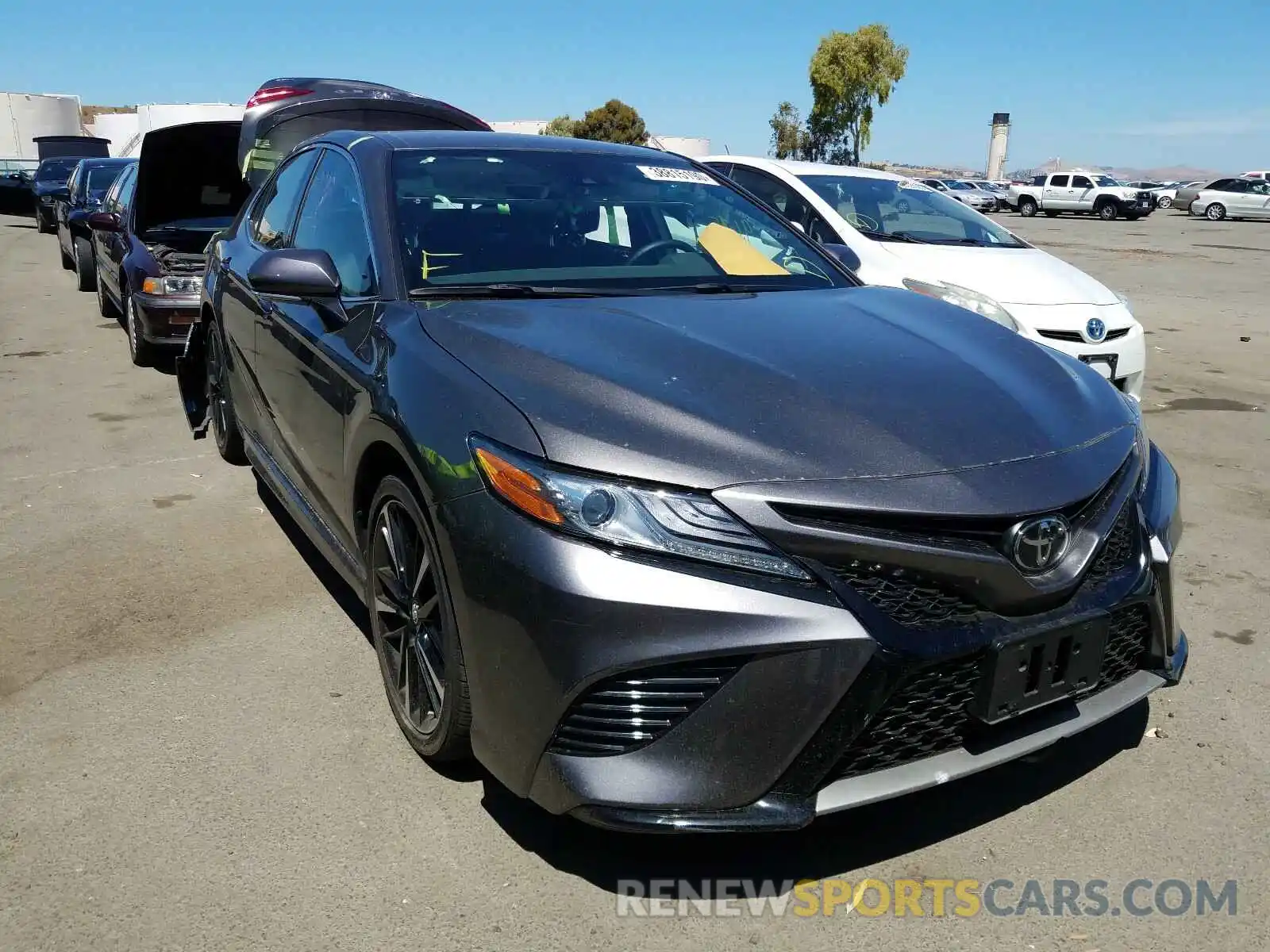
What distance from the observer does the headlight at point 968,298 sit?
20.7 feet

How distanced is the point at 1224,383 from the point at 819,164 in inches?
139

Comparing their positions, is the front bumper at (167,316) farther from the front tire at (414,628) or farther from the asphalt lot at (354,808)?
the front tire at (414,628)

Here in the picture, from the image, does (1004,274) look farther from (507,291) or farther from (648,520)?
(648,520)

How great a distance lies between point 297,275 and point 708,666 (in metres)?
1.80

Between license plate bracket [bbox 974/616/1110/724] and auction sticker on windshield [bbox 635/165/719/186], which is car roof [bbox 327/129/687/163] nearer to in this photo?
auction sticker on windshield [bbox 635/165/719/186]

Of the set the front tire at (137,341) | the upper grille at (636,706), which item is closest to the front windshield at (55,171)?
the front tire at (137,341)

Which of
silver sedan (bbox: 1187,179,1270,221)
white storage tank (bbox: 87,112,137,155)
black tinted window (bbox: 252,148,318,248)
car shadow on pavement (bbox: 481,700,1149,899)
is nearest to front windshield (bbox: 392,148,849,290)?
black tinted window (bbox: 252,148,318,248)

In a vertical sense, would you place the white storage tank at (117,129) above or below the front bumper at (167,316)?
above

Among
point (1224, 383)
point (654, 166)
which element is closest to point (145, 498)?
point (654, 166)

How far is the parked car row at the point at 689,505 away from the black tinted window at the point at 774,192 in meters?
4.15

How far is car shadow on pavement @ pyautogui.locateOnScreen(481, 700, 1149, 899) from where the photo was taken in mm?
2443

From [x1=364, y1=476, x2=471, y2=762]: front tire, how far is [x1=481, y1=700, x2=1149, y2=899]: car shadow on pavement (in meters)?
0.25

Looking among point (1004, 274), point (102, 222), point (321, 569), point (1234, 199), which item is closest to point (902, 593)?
point (321, 569)

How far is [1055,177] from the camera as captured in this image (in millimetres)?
40094
